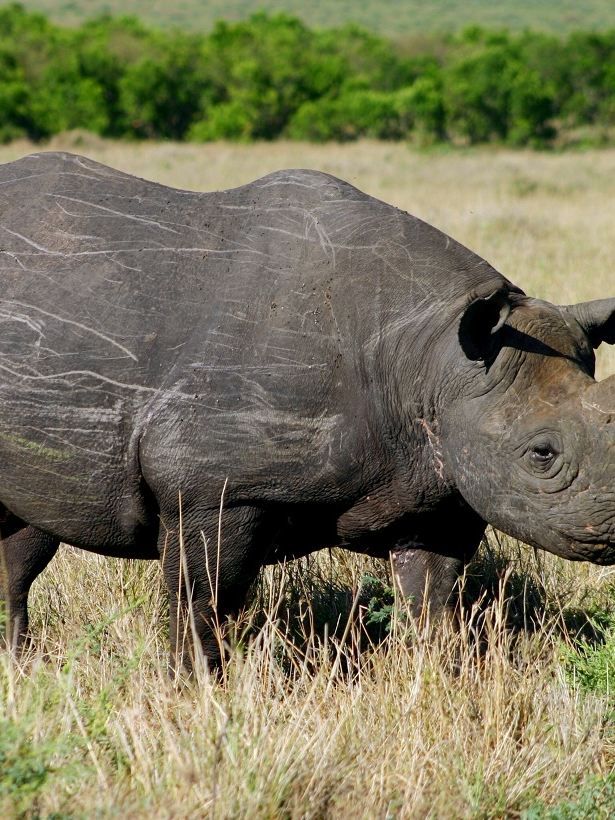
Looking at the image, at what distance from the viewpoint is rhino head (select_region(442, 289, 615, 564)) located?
4.08 metres

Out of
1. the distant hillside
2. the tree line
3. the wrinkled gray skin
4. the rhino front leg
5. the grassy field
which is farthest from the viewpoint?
the distant hillside

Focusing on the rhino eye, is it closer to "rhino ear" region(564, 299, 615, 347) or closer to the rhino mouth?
the rhino mouth

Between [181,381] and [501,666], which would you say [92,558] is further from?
[501,666]

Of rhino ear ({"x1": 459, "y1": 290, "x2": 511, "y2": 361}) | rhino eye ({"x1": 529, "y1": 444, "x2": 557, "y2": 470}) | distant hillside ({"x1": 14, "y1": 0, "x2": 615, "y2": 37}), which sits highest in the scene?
distant hillside ({"x1": 14, "y1": 0, "x2": 615, "y2": 37})

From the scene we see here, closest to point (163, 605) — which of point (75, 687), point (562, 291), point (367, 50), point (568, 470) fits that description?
point (75, 687)

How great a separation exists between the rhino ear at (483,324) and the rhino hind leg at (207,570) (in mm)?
904

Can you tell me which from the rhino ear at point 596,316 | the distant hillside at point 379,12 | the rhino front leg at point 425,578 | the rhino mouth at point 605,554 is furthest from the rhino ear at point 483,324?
the distant hillside at point 379,12

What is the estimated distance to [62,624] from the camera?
5246 mm

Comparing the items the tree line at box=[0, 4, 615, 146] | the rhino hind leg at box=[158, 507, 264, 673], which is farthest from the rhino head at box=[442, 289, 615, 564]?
the tree line at box=[0, 4, 615, 146]

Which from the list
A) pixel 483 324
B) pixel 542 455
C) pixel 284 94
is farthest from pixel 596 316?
pixel 284 94

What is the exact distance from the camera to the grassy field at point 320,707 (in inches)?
130

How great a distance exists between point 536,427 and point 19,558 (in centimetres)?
215

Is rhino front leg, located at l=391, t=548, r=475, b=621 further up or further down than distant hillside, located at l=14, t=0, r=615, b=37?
further down

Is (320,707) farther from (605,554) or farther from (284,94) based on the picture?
(284,94)
